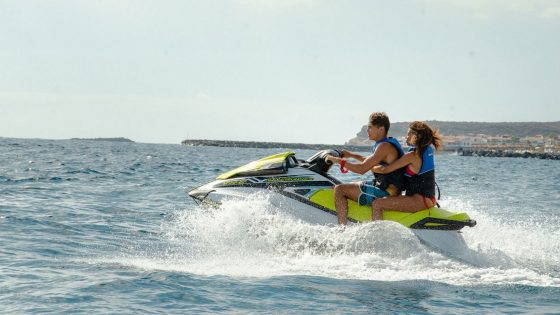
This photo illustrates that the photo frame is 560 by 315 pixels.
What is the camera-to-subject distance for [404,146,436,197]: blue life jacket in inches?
313

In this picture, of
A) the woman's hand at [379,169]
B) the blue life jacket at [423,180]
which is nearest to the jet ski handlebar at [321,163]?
the woman's hand at [379,169]

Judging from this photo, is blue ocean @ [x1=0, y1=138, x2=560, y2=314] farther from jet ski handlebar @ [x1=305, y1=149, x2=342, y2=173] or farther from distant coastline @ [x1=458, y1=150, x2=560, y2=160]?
distant coastline @ [x1=458, y1=150, x2=560, y2=160]

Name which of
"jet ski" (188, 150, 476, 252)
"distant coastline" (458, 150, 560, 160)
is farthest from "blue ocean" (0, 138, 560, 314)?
"distant coastline" (458, 150, 560, 160)

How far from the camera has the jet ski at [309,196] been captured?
805 cm

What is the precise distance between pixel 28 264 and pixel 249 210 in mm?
2405

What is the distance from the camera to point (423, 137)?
25.8ft

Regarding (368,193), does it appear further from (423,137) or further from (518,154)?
(518,154)

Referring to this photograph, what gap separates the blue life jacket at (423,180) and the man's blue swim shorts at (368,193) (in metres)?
0.27

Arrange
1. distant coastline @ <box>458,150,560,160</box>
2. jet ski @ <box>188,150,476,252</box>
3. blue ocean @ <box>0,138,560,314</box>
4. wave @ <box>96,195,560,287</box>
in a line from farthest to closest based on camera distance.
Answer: distant coastline @ <box>458,150,560,160</box>, jet ski @ <box>188,150,476,252</box>, wave @ <box>96,195,560,287</box>, blue ocean @ <box>0,138,560,314</box>

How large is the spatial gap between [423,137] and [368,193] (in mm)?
856

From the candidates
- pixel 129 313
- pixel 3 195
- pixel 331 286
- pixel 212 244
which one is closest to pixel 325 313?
pixel 331 286

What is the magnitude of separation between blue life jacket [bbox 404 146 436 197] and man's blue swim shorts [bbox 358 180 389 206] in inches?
10.5

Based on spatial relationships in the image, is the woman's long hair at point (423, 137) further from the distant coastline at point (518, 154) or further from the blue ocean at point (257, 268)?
the distant coastline at point (518, 154)

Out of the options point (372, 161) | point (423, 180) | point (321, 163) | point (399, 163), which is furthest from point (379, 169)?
point (321, 163)
